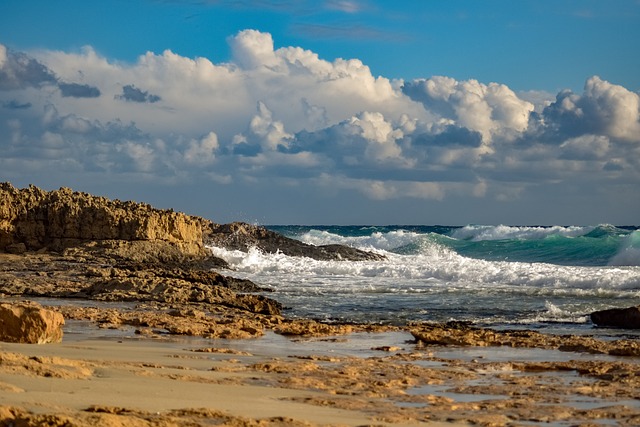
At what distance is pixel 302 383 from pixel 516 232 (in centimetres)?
6446

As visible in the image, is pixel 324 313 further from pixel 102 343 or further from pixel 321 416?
pixel 321 416

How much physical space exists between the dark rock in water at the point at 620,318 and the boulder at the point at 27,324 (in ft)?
32.9

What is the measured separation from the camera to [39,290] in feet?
57.8

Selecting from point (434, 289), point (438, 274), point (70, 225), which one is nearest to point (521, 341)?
point (434, 289)

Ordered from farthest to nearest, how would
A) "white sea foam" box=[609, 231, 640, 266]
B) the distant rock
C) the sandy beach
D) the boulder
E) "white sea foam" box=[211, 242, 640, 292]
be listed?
"white sea foam" box=[609, 231, 640, 266], the distant rock, "white sea foam" box=[211, 242, 640, 292], the boulder, the sandy beach

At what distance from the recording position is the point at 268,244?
37.4m

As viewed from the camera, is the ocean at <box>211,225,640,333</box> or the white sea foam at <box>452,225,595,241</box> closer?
the ocean at <box>211,225,640,333</box>

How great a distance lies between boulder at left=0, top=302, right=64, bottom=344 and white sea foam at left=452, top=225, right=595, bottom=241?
191 ft

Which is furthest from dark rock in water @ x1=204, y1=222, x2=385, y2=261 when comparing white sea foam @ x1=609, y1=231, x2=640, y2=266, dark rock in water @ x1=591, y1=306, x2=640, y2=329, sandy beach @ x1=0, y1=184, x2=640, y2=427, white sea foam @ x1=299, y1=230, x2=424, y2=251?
white sea foam @ x1=299, y1=230, x2=424, y2=251

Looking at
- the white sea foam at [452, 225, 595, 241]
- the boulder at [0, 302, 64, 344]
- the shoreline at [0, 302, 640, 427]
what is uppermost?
the white sea foam at [452, 225, 595, 241]

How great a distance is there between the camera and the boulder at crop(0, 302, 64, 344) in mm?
9367

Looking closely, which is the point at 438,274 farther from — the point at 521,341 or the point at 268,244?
the point at 521,341

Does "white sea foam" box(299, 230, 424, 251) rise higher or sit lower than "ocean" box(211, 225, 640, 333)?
higher

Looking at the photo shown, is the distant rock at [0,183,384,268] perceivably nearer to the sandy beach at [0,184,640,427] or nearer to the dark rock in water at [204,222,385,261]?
the dark rock in water at [204,222,385,261]
